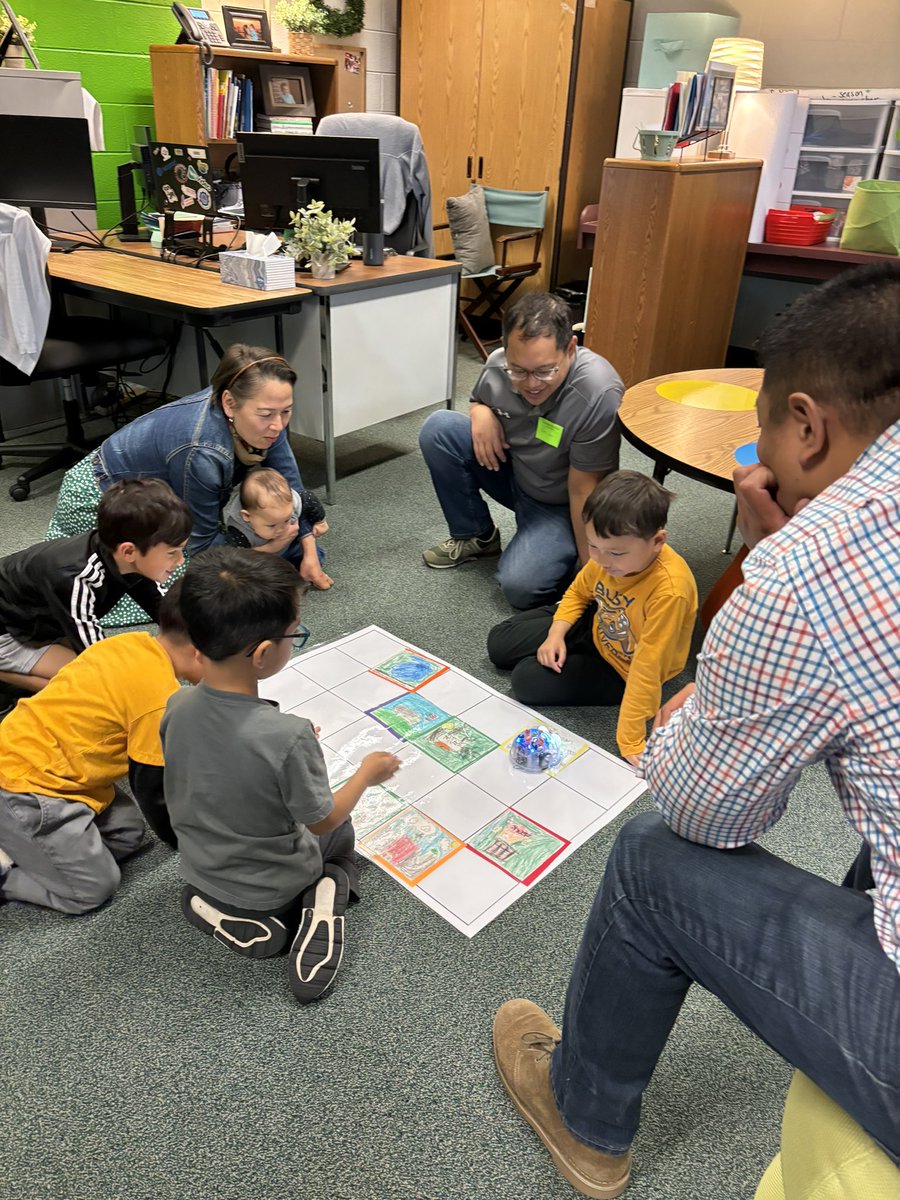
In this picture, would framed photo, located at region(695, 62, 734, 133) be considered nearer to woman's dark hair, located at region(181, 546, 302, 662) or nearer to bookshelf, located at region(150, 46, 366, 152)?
bookshelf, located at region(150, 46, 366, 152)

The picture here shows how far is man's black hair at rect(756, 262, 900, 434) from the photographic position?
A: 2.37 ft

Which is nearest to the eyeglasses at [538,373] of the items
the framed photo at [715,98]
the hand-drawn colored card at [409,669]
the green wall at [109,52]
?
the hand-drawn colored card at [409,669]

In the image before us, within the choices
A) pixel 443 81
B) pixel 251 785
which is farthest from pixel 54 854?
pixel 443 81

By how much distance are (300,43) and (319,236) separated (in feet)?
8.45

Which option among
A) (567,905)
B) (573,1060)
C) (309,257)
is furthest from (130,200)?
(573,1060)

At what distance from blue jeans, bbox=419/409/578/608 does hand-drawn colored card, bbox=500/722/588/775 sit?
0.54m

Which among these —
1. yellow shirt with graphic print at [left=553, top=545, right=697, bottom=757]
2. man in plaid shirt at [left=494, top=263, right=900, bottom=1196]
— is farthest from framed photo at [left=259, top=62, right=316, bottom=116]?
man in plaid shirt at [left=494, top=263, right=900, bottom=1196]

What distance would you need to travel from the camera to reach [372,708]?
2039 mm

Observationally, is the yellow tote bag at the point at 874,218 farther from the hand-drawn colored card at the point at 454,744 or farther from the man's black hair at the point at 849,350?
the man's black hair at the point at 849,350

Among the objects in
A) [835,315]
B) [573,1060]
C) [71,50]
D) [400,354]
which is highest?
[71,50]

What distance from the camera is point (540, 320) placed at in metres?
2.12

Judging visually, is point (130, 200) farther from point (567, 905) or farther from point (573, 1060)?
point (573, 1060)

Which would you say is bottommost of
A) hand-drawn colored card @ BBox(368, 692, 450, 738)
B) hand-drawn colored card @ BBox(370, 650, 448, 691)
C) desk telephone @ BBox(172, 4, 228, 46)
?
hand-drawn colored card @ BBox(370, 650, 448, 691)

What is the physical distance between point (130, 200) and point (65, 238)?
0.34 m
